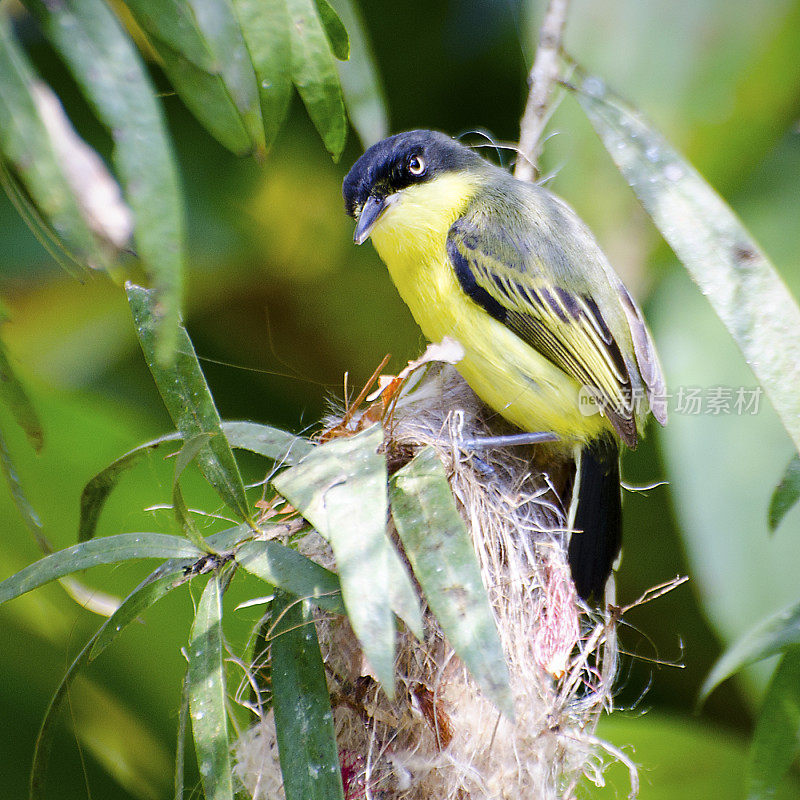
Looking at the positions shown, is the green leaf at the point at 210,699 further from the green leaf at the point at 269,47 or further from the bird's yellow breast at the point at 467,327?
the bird's yellow breast at the point at 467,327

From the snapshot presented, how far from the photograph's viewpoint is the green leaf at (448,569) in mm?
923

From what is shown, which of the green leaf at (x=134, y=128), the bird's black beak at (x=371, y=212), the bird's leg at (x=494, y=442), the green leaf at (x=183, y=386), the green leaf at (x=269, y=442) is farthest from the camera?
the bird's black beak at (x=371, y=212)

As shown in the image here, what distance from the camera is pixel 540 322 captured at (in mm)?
1686

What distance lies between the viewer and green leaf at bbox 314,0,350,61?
1284 millimetres

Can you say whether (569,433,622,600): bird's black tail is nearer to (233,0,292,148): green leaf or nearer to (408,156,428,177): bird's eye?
(408,156,428,177): bird's eye

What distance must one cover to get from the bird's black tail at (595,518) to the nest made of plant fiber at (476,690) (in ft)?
0.47

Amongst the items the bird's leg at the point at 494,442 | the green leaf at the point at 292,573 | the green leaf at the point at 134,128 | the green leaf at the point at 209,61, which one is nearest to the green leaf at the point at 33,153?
the green leaf at the point at 134,128

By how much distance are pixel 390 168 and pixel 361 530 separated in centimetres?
114

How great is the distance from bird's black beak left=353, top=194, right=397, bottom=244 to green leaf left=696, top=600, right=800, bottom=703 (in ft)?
3.66

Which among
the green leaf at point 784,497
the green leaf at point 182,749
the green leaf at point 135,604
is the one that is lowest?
the green leaf at point 784,497

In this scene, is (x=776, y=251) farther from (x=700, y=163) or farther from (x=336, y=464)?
(x=336, y=464)

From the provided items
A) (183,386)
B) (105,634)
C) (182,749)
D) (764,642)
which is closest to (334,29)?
(183,386)

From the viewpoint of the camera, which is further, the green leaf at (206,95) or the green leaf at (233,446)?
the green leaf at (233,446)

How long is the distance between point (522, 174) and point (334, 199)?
0.94m
